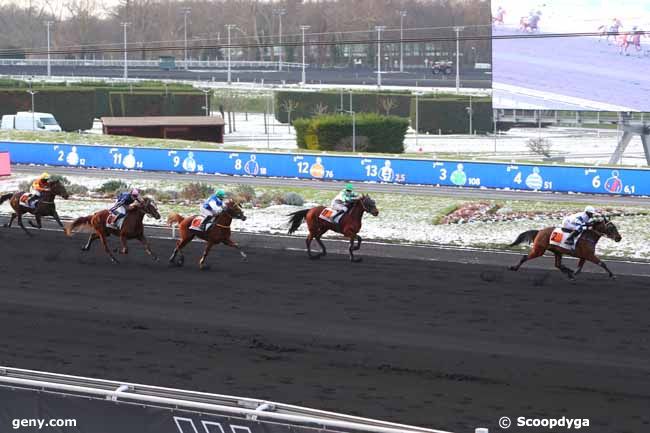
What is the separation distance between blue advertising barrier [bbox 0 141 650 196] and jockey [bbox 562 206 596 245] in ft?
41.1

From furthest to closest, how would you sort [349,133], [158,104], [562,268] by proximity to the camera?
1. [158,104]
2. [349,133]
3. [562,268]

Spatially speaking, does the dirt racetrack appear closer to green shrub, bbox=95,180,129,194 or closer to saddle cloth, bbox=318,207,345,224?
saddle cloth, bbox=318,207,345,224

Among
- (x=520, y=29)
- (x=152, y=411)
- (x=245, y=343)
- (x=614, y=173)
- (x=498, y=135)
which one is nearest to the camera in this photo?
(x=152, y=411)

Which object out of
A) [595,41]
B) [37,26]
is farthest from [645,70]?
[37,26]

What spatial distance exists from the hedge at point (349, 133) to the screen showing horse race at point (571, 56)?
5.14 m

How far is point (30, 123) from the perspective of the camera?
51125 mm

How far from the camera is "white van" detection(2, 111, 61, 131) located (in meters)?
50.6

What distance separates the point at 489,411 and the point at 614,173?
69.9ft

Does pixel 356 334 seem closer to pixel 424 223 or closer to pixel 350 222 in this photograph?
pixel 350 222

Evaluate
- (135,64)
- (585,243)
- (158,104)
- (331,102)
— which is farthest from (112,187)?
(135,64)

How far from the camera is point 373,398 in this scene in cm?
1155

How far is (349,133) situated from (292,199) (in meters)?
16.7

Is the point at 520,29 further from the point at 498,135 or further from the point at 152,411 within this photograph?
the point at 152,411

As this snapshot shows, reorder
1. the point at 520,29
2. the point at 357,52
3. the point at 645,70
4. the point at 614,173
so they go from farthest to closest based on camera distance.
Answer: the point at 357,52, the point at 520,29, the point at 645,70, the point at 614,173
